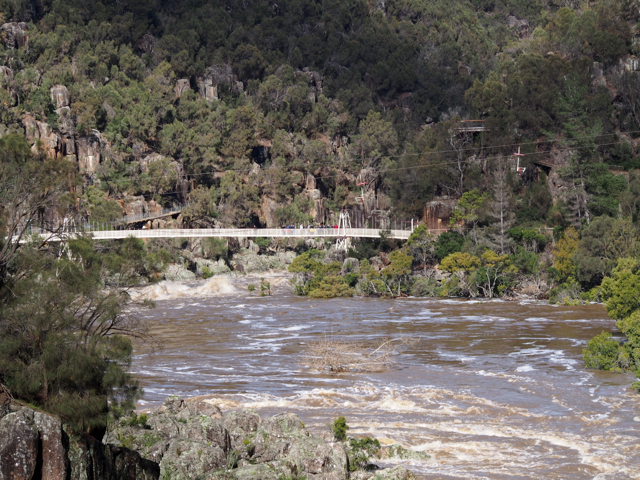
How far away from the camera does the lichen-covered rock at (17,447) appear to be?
12.1 metres

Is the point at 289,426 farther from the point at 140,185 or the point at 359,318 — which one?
the point at 140,185

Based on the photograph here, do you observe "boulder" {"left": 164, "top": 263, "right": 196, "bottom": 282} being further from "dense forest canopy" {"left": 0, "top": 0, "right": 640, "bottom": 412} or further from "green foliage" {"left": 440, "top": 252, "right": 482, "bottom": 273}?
"green foliage" {"left": 440, "top": 252, "right": 482, "bottom": 273}

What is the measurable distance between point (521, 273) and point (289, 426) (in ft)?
115

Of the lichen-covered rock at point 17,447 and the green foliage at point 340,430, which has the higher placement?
the lichen-covered rock at point 17,447

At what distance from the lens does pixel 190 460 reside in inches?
584

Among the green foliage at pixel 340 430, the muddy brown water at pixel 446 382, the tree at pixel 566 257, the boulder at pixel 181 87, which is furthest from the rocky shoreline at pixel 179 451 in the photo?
the boulder at pixel 181 87

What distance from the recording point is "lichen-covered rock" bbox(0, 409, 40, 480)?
12070 mm

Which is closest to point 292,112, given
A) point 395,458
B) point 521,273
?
point 521,273

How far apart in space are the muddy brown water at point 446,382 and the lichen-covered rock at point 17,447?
8103mm

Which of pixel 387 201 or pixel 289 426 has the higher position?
pixel 387 201

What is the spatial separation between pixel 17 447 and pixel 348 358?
18703 millimetres

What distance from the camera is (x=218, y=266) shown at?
2753 inches

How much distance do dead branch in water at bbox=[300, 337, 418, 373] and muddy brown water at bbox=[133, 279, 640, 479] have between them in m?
0.48

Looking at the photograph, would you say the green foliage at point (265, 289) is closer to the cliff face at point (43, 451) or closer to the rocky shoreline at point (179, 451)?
the rocky shoreline at point (179, 451)
